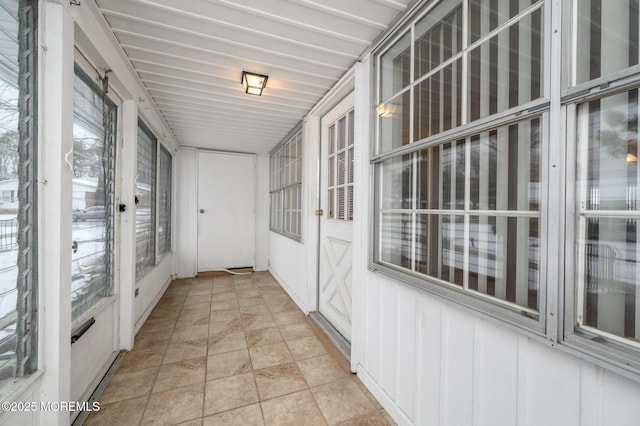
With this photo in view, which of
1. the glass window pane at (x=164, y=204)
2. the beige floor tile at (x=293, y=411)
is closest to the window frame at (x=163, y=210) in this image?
the glass window pane at (x=164, y=204)

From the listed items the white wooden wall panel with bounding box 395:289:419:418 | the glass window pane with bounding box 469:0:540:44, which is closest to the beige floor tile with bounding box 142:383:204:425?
the white wooden wall panel with bounding box 395:289:419:418

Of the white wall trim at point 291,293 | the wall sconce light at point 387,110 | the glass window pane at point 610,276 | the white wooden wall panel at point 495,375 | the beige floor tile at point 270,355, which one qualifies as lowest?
the beige floor tile at point 270,355

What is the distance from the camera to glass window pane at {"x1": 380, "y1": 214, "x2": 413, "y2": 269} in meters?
1.66

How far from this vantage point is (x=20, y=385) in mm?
1153

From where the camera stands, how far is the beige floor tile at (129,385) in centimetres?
186

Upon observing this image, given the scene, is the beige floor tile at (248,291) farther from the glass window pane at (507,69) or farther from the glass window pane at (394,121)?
the glass window pane at (507,69)

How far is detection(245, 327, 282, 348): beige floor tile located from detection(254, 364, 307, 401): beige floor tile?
436mm

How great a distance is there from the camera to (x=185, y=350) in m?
2.45

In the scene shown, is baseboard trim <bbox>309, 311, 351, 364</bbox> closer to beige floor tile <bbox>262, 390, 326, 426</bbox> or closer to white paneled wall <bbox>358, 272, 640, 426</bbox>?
white paneled wall <bbox>358, 272, 640, 426</bbox>

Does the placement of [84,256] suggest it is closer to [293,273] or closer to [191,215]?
[293,273]

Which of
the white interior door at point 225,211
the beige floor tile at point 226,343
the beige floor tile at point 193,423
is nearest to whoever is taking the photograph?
the beige floor tile at point 193,423

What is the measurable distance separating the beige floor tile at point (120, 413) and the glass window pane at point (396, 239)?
195 centimetres

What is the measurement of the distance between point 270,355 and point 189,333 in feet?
3.40

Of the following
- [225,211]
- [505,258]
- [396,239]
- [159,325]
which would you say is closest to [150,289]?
[159,325]
